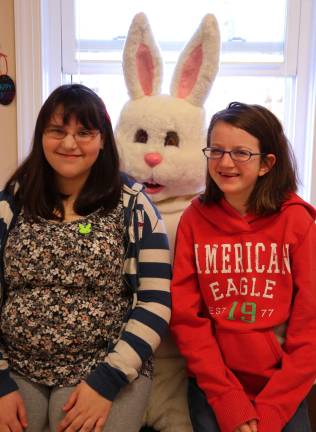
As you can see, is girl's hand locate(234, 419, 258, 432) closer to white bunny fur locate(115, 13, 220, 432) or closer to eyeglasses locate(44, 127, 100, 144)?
white bunny fur locate(115, 13, 220, 432)

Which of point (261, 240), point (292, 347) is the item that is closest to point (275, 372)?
point (292, 347)

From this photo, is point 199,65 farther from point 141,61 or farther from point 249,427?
point 249,427

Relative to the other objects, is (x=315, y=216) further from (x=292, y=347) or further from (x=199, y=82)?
(x=199, y=82)

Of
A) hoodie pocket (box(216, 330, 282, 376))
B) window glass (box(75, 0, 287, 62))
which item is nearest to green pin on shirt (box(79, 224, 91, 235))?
hoodie pocket (box(216, 330, 282, 376))

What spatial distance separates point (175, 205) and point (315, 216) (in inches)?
16.8

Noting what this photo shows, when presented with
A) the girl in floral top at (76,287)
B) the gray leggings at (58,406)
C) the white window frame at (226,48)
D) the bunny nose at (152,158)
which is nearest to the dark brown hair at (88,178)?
the girl in floral top at (76,287)

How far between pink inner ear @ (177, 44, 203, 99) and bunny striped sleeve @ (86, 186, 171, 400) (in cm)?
40

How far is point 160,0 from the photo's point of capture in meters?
1.79

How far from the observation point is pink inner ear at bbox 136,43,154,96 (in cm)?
142

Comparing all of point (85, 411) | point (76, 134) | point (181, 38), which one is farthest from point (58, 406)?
point (181, 38)

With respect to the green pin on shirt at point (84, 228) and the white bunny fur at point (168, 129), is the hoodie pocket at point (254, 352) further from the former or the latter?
the green pin on shirt at point (84, 228)

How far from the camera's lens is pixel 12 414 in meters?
1.07

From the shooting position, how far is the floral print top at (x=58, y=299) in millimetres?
1119

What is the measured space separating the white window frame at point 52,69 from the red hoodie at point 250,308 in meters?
0.70
